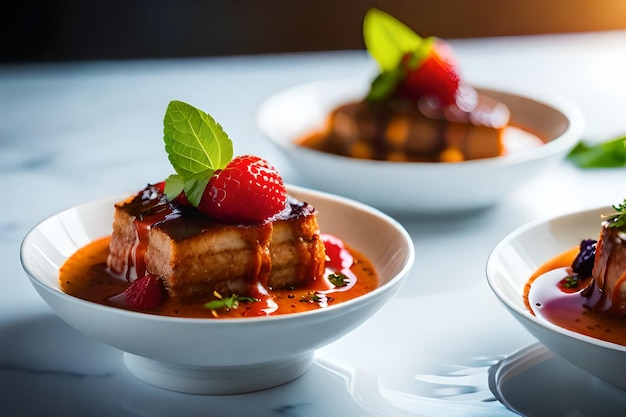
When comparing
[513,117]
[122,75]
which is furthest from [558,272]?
[122,75]

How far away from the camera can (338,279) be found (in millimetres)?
2268

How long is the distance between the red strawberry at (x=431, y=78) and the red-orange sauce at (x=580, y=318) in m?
1.41

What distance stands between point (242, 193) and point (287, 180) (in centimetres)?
123

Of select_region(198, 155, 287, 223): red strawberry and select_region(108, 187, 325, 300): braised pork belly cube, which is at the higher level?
select_region(198, 155, 287, 223): red strawberry

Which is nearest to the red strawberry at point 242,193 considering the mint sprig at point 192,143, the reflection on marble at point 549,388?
the mint sprig at point 192,143

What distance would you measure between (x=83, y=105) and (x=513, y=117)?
6.15ft

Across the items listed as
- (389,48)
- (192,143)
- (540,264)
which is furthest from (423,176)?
(192,143)

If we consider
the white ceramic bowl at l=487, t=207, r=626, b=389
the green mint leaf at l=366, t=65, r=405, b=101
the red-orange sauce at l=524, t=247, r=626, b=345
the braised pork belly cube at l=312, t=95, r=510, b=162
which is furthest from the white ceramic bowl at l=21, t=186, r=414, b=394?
the green mint leaf at l=366, t=65, r=405, b=101

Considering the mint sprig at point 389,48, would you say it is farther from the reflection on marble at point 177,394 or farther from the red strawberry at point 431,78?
the reflection on marble at point 177,394

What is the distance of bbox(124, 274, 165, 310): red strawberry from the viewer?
6.65 ft

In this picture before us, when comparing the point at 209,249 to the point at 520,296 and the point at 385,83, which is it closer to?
the point at 520,296

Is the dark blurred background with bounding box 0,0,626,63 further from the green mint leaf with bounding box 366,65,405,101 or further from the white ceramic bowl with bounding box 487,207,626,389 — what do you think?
the white ceramic bowl with bounding box 487,207,626,389

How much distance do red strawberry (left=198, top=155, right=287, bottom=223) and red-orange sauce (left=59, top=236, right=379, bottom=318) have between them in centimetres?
19

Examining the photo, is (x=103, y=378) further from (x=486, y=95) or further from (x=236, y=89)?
(x=236, y=89)
